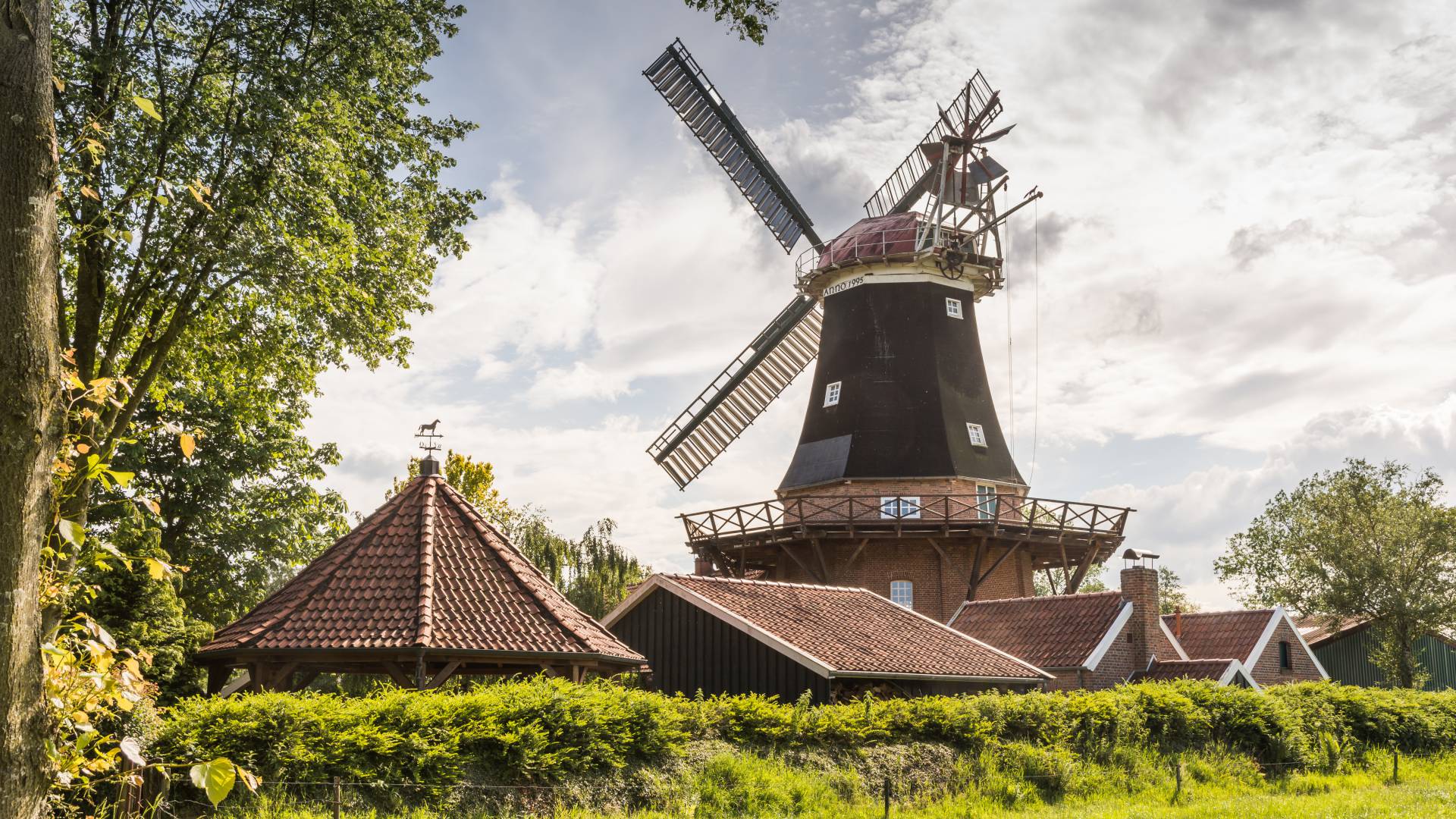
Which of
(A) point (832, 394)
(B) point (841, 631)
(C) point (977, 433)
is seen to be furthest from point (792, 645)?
(A) point (832, 394)

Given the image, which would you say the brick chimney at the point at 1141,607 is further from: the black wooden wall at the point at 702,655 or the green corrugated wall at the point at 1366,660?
the green corrugated wall at the point at 1366,660

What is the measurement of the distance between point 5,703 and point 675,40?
3498 centimetres

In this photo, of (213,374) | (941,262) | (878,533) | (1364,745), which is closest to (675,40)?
(941,262)

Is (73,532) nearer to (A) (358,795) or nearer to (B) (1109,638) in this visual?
(A) (358,795)

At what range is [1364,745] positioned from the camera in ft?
72.8

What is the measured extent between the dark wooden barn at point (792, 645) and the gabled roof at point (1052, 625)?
290 cm

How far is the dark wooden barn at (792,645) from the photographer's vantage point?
19641 millimetres

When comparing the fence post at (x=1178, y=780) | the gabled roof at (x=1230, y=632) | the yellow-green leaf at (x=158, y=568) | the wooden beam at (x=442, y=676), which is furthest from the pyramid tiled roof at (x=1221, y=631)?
the yellow-green leaf at (x=158, y=568)

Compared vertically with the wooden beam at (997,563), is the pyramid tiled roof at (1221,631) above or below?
below

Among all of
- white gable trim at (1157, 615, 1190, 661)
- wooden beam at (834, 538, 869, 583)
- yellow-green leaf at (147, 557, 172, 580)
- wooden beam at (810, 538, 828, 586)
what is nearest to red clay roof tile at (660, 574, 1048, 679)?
wooden beam at (834, 538, 869, 583)

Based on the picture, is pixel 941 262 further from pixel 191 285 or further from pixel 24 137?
pixel 24 137

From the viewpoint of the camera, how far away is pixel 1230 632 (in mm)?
30250

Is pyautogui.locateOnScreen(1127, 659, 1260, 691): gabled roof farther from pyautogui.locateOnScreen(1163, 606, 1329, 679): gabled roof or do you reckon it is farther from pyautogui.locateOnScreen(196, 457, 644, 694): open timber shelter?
pyautogui.locateOnScreen(196, 457, 644, 694): open timber shelter

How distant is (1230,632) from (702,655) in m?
16.4
